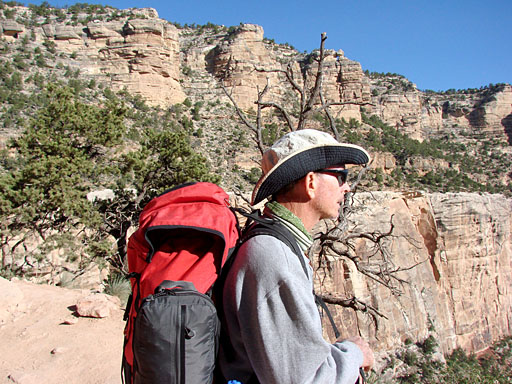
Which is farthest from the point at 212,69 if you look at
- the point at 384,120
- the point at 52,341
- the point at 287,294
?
the point at 287,294

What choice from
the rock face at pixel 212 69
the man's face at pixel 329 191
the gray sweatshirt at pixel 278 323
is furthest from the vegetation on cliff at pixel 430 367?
the rock face at pixel 212 69

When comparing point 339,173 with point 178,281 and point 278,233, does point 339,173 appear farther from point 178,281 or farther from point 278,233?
point 178,281

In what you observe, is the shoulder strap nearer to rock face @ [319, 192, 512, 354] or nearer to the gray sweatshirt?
the gray sweatshirt

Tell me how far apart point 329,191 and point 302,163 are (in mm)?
166

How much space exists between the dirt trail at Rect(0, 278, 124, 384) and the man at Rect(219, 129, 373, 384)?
3335mm

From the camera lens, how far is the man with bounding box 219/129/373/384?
3.20 ft

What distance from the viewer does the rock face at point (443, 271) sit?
12762mm

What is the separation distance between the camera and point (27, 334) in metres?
4.37

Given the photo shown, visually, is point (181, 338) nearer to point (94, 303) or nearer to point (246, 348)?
point (246, 348)

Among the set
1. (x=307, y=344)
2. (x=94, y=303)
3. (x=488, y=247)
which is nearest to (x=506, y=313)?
(x=488, y=247)

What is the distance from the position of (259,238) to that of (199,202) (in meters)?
0.32

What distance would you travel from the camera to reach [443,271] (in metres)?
17.2

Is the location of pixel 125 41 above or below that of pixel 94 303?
above

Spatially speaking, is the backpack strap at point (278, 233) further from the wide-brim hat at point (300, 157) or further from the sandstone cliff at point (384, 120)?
the sandstone cliff at point (384, 120)
